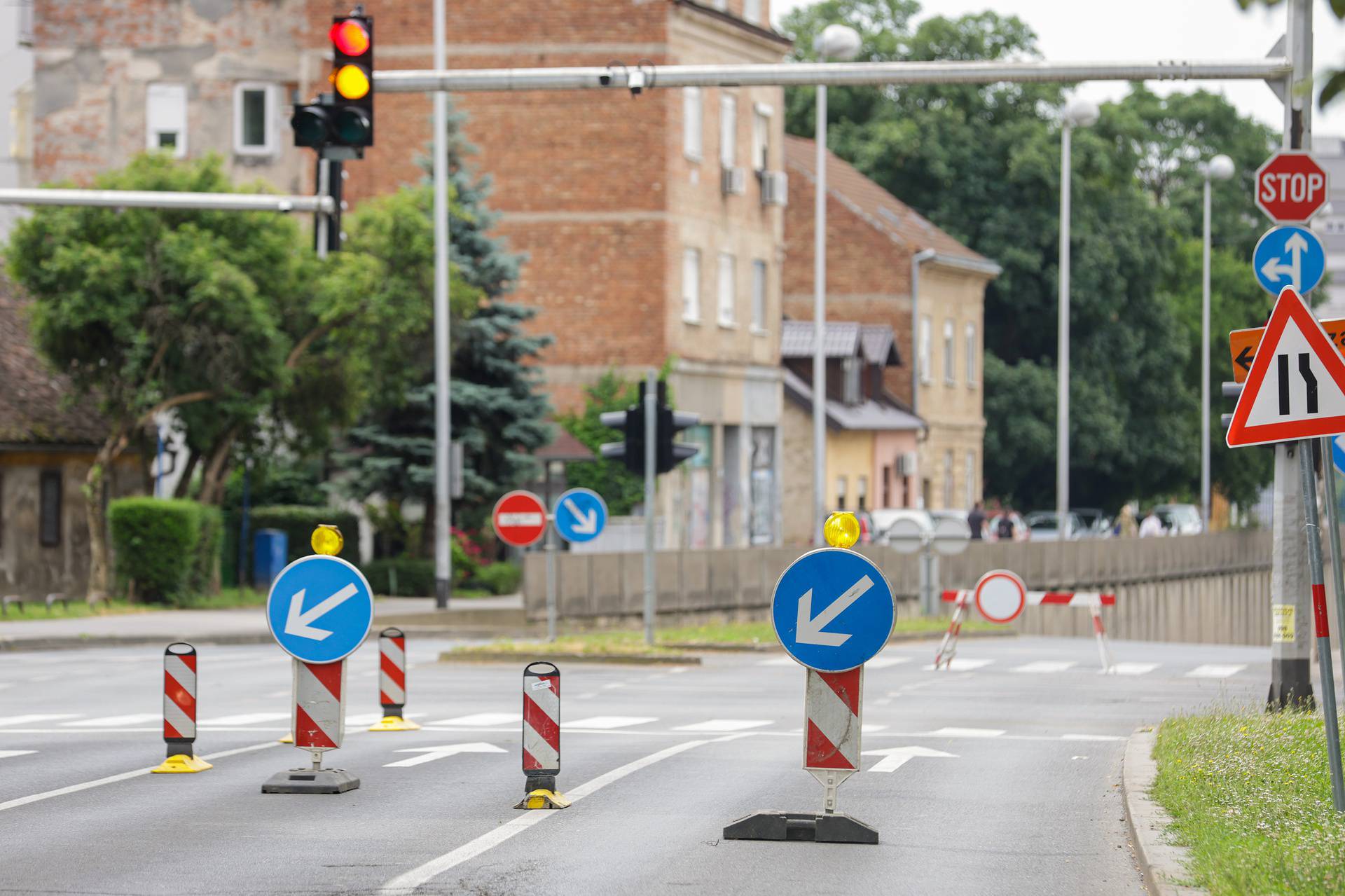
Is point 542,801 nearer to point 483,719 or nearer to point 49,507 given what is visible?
point 483,719

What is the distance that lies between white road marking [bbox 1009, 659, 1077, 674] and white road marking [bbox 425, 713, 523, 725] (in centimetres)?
919

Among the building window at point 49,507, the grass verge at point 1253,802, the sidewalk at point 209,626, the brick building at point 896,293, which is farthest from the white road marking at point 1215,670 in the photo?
the brick building at point 896,293

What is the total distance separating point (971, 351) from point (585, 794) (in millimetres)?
58918

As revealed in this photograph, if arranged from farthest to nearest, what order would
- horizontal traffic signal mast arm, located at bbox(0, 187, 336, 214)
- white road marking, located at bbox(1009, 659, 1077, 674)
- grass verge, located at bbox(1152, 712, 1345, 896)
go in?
white road marking, located at bbox(1009, 659, 1077, 674) < horizontal traffic signal mast arm, located at bbox(0, 187, 336, 214) < grass verge, located at bbox(1152, 712, 1345, 896)

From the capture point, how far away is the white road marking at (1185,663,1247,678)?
85.1 feet

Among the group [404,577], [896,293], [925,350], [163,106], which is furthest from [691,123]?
[925,350]

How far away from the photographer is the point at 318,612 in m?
12.5

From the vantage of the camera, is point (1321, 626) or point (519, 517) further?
point (519, 517)

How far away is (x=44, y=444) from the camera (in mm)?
38719

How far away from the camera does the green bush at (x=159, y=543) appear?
35.7m

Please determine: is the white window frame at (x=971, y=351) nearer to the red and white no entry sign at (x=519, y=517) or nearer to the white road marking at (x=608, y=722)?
the red and white no entry sign at (x=519, y=517)

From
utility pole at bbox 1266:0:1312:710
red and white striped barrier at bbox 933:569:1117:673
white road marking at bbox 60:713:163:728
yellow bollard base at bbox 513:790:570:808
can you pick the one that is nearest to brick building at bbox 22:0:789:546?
red and white striped barrier at bbox 933:569:1117:673

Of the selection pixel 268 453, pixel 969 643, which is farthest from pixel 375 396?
pixel 969 643

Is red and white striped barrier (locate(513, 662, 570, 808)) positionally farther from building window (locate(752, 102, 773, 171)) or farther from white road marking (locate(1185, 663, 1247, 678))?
building window (locate(752, 102, 773, 171))
